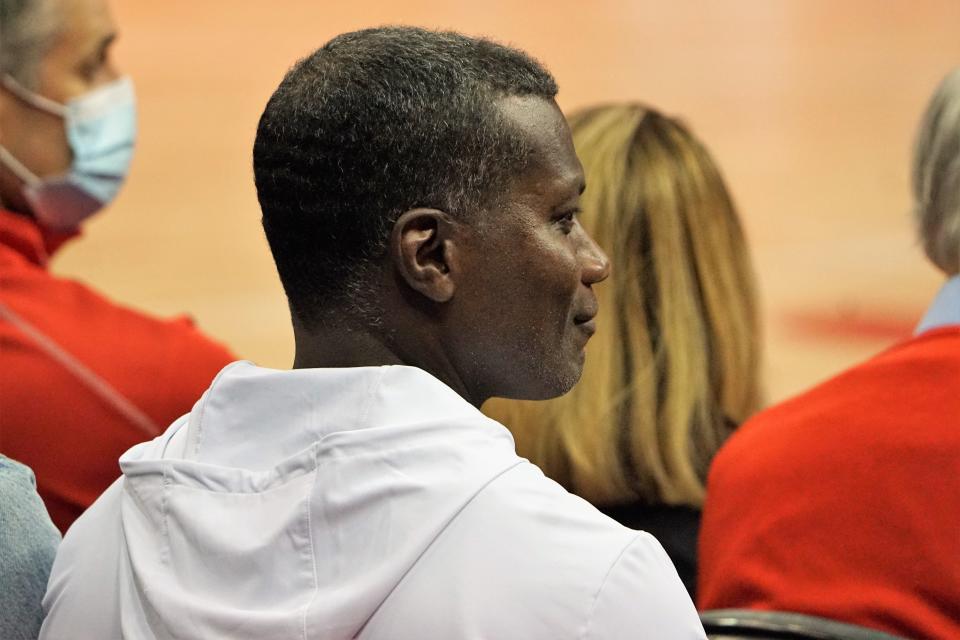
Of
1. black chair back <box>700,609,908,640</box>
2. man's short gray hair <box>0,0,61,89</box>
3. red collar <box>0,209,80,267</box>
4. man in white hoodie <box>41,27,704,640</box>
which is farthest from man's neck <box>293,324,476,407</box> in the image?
man's short gray hair <box>0,0,61,89</box>

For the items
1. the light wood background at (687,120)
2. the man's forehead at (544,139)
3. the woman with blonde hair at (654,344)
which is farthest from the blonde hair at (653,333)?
the light wood background at (687,120)

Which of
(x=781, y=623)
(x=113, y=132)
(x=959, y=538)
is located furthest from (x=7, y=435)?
(x=959, y=538)

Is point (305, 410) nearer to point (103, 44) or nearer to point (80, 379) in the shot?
point (80, 379)

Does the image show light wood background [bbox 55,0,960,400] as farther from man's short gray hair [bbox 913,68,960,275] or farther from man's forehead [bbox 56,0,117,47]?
man's short gray hair [bbox 913,68,960,275]

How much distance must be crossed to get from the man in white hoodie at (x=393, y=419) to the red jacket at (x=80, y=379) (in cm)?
Result: 78

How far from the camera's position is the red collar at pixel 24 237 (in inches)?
89.9

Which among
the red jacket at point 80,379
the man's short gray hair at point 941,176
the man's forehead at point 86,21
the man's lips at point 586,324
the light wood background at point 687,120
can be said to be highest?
the man's forehead at point 86,21

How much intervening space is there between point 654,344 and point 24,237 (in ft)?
3.35

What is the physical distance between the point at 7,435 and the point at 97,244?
9.74ft

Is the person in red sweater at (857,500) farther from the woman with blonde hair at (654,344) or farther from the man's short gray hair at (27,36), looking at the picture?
the man's short gray hair at (27,36)

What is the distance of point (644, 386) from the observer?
2074mm

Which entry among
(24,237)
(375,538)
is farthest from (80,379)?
(375,538)

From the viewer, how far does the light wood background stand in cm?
459

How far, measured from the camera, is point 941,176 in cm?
195
